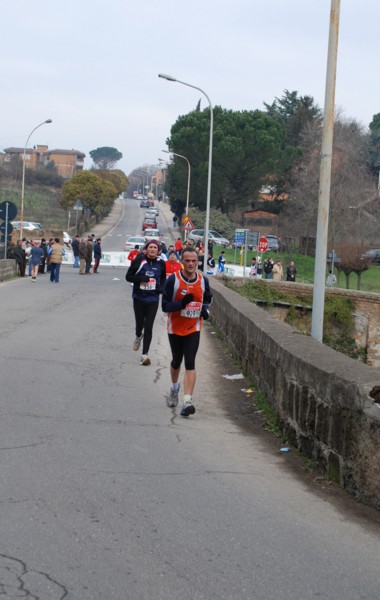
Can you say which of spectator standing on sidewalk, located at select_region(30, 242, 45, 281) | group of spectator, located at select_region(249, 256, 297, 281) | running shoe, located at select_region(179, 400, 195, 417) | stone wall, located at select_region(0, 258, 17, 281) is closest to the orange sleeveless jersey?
running shoe, located at select_region(179, 400, 195, 417)

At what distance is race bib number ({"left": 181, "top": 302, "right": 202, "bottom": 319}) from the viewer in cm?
857

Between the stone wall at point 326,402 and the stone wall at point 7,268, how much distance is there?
22677 mm

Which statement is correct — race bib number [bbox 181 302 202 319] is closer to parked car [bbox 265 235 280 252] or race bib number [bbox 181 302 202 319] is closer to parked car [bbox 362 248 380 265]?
parked car [bbox 362 248 380 265]

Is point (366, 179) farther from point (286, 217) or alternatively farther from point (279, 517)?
point (279, 517)

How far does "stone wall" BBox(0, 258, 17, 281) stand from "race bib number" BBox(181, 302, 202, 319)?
23.7 m

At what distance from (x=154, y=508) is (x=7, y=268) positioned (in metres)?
28.3

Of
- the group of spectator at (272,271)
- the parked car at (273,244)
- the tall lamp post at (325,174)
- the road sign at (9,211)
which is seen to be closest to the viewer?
the tall lamp post at (325,174)

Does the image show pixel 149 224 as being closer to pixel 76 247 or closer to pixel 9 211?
pixel 76 247

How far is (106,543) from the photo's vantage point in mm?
4570

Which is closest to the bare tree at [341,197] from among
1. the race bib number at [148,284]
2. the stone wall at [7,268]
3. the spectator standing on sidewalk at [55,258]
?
the stone wall at [7,268]

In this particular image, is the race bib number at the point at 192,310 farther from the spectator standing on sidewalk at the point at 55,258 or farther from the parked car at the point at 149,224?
the parked car at the point at 149,224

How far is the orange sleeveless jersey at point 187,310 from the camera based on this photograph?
28.2ft

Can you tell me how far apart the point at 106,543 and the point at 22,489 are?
1129 mm

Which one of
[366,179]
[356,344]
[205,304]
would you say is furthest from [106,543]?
[366,179]
